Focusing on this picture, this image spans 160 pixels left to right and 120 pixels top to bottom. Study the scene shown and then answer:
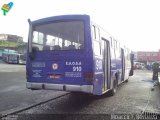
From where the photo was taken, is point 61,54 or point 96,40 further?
point 96,40

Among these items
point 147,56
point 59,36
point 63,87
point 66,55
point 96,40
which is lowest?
point 63,87

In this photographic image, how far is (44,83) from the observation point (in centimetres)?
870

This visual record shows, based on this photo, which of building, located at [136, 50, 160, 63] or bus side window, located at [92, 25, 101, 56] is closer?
bus side window, located at [92, 25, 101, 56]

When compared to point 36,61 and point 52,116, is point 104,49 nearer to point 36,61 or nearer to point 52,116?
point 36,61

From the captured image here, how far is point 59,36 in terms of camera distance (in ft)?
28.2

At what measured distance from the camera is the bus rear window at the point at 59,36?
8.39m

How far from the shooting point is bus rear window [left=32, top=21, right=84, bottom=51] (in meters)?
8.39

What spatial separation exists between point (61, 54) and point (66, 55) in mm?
210

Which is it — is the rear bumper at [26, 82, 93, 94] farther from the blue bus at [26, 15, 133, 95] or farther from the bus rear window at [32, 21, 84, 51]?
the bus rear window at [32, 21, 84, 51]

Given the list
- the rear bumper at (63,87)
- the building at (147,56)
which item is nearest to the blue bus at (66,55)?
the rear bumper at (63,87)

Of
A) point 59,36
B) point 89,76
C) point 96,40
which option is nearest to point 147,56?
point 96,40

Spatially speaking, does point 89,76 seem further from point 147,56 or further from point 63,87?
point 147,56

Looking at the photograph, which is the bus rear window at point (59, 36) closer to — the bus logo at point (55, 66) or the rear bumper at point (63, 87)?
the bus logo at point (55, 66)

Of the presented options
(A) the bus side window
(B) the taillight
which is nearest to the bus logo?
Result: (B) the taillight
